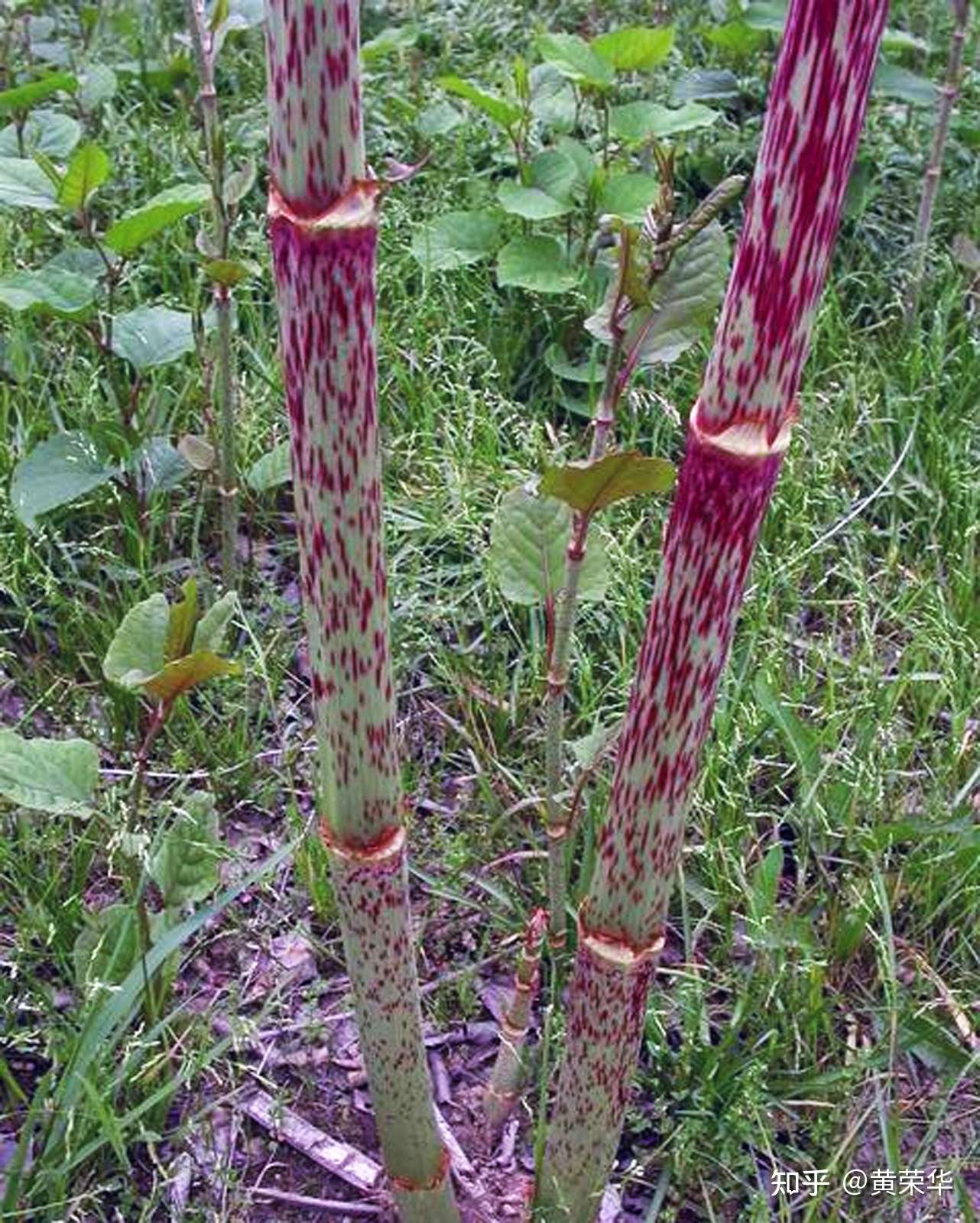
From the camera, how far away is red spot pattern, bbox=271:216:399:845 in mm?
701

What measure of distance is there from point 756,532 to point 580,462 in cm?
16

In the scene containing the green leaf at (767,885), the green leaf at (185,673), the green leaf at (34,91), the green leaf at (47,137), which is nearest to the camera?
the green leaf at (185,673)

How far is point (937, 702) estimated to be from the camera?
5.32ft

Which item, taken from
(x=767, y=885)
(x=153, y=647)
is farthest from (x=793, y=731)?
(x=153, y=647)

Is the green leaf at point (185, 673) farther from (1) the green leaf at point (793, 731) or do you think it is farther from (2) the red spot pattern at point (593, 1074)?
(1) the green leaf at point (793, 731)

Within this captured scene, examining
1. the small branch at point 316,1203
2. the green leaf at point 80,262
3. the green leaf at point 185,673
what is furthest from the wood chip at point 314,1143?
the green leaf at point 80,262

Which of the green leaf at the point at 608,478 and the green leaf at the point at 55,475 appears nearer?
the green leaf at the point at 608,478

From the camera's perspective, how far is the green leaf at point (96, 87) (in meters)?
2.09

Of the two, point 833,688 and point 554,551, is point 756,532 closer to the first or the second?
point 554,551

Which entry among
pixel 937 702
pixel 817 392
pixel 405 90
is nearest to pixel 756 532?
pixel 937 702

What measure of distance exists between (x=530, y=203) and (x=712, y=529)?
1.38 meters

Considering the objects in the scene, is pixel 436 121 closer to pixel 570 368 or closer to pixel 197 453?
pixel 570 368

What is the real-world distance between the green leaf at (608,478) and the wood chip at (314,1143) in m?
0.64

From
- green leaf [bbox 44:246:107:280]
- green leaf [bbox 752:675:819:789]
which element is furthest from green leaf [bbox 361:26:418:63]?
green leaf [bbox 752:675:819:789]
